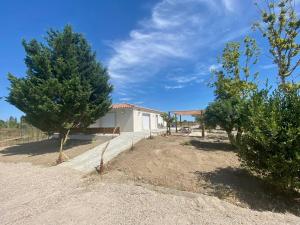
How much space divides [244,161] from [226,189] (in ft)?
4.58

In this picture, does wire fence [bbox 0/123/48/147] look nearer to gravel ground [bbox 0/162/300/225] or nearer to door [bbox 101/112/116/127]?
door [bbox 101/112/116/127]

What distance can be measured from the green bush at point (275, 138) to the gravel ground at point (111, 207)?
54.9 inches

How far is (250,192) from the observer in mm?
7703

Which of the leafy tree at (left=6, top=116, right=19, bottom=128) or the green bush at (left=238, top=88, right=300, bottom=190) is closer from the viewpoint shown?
the green bush at (left=238, top=88, right=300, bottom=190)

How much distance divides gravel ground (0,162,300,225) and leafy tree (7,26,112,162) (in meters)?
6.56

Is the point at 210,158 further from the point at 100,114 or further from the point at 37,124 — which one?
the point at 37,124

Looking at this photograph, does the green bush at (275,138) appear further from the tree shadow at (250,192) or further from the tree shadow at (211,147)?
the tree shadow at (211,147)

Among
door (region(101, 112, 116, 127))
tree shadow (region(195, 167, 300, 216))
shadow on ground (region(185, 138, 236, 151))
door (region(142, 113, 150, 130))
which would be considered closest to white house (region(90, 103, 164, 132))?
door (region(101, 112, 116, 127))

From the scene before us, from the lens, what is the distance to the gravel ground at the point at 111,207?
5.82m

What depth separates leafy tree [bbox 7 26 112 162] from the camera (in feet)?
52.1

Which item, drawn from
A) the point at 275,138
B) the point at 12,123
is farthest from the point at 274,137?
the point at 12,123

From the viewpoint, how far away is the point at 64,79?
55.3 feet

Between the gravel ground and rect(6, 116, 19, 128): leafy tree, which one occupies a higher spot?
rect(6, 116, 19, 128): leafy tree

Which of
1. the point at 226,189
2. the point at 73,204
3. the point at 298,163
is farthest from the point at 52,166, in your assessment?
the point at 298,163
